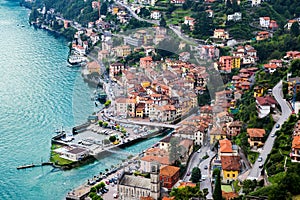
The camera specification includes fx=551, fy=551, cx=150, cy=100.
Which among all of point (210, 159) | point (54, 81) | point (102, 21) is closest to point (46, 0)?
point (102, 21)

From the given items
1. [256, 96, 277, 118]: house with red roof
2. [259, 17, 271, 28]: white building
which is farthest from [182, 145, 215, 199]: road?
[259, 17, 271, 28]: white building

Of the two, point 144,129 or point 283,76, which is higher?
point 283,76

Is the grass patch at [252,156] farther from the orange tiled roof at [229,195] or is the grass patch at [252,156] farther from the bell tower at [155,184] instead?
the bell tower at [155,184]

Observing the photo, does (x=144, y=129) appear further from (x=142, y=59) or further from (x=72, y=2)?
(x=72, y=2)

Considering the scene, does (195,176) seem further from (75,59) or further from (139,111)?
(75,59)

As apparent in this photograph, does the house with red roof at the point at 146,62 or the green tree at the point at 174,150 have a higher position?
the house with red roof at the point at 146,62

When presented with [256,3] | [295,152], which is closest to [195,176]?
[295,152]

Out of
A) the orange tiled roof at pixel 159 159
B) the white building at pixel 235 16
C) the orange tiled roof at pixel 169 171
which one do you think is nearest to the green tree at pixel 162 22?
the white building at pixel 235 16
